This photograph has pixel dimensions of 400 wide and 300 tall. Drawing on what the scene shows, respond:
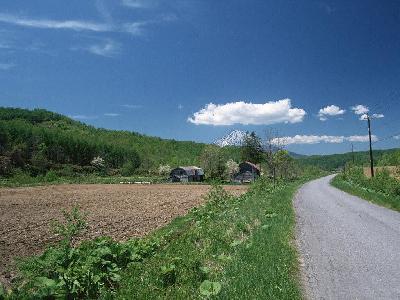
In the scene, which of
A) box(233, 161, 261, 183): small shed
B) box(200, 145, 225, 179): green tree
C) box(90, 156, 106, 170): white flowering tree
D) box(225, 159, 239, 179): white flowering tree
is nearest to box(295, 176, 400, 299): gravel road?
box(200, 145, 225, 179): green tree

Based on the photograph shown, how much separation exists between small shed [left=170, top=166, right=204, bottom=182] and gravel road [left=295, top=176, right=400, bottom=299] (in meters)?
95.9

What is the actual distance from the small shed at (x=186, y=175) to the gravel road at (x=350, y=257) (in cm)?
9589

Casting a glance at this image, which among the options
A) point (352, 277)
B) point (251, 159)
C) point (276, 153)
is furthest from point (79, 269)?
point (251, 159)

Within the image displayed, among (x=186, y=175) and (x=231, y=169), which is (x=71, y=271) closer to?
(x=231, y=169)

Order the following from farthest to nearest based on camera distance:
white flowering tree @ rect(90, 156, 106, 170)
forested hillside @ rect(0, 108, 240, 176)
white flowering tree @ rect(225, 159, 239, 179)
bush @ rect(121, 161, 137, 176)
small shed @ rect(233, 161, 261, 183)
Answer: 1. white flowering tree @ rect(90, 156, 106, 170)
2. bush @ rect(121, 161, 137, 176)
3. forested hillside @ rect(0, 108, 240, 176)
4. small shed @ rect(233, 161, 261, 183)
5. white flowering tree @ rect(225, 159, 239, 179)

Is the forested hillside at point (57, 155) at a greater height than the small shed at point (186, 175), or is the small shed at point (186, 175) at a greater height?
the forested hillside at point (57, 155)

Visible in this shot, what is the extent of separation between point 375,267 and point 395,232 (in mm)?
5640

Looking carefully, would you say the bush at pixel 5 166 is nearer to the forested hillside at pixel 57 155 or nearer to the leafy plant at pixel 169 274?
the forested hillside at pixel 57 155

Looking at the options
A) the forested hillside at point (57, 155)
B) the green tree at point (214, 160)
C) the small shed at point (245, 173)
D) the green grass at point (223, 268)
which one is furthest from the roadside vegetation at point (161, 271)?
the forested hillside at point (57, 155)

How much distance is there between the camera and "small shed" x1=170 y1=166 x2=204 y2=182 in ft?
372

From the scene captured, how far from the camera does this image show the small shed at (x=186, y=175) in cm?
11350

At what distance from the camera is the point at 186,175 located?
11375cm

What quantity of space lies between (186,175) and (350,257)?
4076 inches

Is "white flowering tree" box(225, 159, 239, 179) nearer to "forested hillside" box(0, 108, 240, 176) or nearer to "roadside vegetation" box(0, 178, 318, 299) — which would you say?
"forested hillside" box(0, 108, 240, 176)
